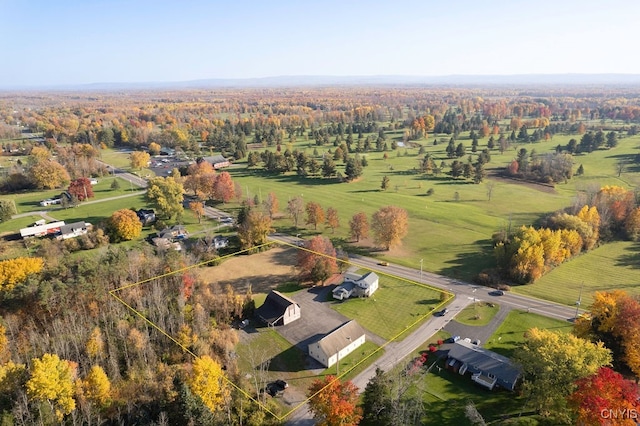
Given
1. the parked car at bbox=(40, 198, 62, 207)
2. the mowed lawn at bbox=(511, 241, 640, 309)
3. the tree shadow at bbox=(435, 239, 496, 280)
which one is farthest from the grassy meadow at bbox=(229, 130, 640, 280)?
the parked car at bbox=(40, 198, 62, 207)

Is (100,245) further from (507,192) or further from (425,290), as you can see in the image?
(507,192)

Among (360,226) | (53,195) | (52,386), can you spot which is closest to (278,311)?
(52,386)

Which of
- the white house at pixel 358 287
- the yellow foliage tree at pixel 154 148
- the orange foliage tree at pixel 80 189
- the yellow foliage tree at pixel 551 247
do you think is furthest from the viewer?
the yellow foliage tree at pixel 154 148

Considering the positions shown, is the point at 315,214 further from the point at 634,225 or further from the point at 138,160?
the point at 138,160

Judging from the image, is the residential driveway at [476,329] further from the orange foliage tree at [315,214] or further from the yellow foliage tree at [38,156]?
Answer: the yellow foliage tree at [38,156]

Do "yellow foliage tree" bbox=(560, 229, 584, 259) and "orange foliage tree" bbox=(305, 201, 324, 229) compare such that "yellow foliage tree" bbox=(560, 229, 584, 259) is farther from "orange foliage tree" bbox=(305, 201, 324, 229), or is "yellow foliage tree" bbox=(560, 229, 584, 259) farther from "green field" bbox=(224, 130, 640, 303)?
"orange foliage tree" bbox=(305, 201, 324, 229)

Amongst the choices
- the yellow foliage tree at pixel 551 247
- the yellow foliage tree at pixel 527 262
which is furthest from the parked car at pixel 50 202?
the yellow foliage tree at pixel 551 247
